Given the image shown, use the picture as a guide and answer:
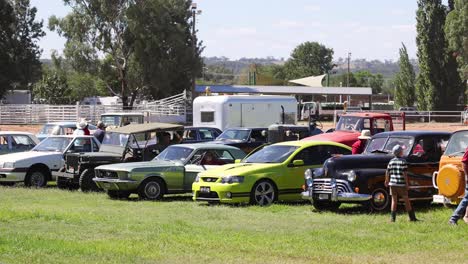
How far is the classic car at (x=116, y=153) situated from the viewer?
21.7m

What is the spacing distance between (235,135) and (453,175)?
570 inches

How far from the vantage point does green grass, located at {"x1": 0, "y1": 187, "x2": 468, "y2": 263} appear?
417 inches

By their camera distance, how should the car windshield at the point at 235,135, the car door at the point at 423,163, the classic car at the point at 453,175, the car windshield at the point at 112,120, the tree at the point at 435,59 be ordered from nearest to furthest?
the classic car at the point at 453,175 → the car door at the point at 423,163 → the car windshield at the point at 235,135 → the car windshield at the point at 112,120 → the tree at the point at 435,59

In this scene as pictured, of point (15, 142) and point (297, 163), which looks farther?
point (15, 142)

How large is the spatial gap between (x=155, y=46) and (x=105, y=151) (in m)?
42.4

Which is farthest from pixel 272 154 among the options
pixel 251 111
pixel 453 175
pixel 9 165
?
pixel 251 111

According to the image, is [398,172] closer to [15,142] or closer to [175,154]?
[175,154]

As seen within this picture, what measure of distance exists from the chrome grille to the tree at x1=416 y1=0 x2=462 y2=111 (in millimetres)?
54255

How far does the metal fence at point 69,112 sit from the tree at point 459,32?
21.4 meters

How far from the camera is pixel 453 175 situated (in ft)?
46.0

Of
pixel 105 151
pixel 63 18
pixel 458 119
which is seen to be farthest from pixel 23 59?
pixel 105 151

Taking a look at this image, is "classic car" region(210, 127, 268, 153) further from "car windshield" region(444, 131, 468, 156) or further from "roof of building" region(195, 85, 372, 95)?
"roof of building" region(195, 85, 372, 95)

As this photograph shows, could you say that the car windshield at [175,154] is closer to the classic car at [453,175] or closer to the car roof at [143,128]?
the car roof at [143,128]

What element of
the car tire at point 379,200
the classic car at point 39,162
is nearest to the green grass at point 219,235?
the car tire at point 379,200
